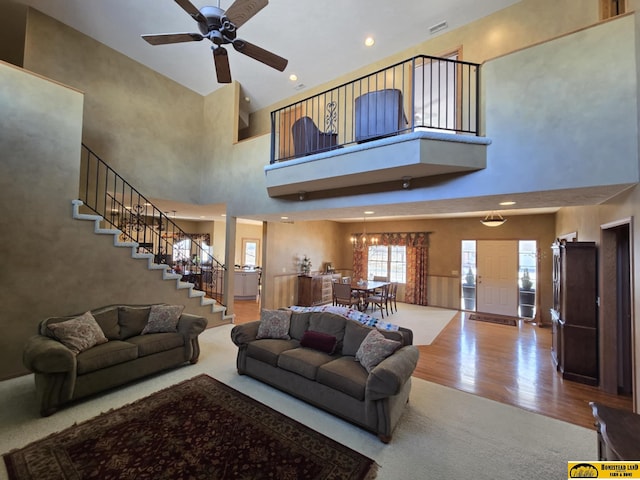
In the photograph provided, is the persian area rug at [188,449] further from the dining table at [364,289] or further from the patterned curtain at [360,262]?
the patterned curtain at [360,262]

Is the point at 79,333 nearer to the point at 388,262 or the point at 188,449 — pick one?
the point at 188,449

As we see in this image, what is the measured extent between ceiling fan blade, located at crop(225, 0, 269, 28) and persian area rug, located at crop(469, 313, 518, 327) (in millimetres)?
7745

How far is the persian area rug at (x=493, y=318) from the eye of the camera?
6836 millimetres

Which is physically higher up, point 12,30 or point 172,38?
point 12,30

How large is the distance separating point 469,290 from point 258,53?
8159mm

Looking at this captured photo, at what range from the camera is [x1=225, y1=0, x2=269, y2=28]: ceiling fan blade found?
260cm

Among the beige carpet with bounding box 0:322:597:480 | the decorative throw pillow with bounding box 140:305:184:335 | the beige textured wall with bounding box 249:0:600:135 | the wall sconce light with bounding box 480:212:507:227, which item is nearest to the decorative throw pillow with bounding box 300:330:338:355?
the beige carpet with bounding box 0:322:597:480

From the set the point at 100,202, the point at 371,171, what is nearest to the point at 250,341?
the point at 371,171

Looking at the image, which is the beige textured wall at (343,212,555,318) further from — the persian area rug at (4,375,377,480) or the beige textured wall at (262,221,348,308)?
the persian area rug at (4,375,377,480)

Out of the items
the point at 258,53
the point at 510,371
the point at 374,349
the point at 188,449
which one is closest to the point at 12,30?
the point at 258,53

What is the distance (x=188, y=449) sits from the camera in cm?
228

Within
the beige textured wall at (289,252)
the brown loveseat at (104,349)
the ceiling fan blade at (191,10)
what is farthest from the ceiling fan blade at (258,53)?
the beige textured wall at (289,252)

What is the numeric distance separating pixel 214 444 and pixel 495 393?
326 cm

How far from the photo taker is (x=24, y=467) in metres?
2.06
